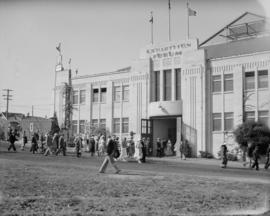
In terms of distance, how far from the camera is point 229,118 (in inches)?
1542

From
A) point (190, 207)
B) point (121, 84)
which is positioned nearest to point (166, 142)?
point (121, 84)

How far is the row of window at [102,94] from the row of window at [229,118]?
389 inches

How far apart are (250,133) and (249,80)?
5.82m

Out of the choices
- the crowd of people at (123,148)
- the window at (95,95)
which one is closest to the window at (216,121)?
the crowd of people at (123,148)

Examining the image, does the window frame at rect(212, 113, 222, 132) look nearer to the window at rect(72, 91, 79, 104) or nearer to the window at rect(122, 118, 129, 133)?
the window at rect(122, 118, 129, 133)

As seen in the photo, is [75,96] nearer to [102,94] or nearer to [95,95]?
[95,95]

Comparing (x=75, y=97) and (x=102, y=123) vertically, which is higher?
(x=75, y=97)

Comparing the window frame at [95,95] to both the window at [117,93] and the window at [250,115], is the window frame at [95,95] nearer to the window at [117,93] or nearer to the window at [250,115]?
the window at [117,93]

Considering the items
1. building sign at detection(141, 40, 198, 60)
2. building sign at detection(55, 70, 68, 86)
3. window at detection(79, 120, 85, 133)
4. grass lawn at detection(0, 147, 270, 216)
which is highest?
building sign at detection(141, 40, 198, 60)

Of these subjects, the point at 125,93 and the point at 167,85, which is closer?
the point at 167,85

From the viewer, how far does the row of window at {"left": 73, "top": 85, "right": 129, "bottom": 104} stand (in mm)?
46469

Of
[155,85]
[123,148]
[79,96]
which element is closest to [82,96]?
[79,96]

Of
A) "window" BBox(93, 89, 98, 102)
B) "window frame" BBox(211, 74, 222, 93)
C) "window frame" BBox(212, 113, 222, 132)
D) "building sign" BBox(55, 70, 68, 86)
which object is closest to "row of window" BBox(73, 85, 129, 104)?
"window" BBox(93, 89, 98, 102)

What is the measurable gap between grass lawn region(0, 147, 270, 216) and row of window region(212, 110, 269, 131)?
21.2m
